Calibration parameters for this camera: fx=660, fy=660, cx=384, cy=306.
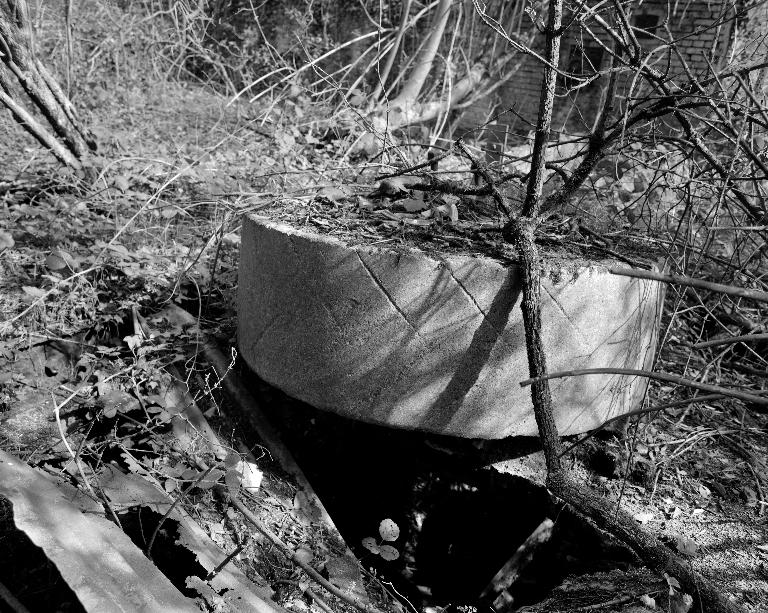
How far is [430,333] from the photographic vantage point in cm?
219

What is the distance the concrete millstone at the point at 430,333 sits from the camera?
7.13ft

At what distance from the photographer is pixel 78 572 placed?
1494 millimetres

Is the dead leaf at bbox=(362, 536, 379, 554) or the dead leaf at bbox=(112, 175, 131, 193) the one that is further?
the dead leaf at bbox=(112, 175, 131, 193)

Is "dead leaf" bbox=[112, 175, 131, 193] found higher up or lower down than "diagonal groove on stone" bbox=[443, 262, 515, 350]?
higher up

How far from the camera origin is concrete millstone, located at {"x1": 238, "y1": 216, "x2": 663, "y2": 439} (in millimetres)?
2174

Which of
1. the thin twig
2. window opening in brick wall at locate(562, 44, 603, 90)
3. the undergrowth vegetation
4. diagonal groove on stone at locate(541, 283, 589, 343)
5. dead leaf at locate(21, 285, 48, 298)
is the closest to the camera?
the thin twig

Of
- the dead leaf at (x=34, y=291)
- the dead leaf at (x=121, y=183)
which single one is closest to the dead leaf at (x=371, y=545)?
the dead leaf at (x=34, y=291)

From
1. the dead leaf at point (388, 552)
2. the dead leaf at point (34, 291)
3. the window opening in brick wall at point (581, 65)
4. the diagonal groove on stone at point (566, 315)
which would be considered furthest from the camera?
the dead leaf at point (34, 291)

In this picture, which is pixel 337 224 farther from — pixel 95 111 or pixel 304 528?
pixel 95 111

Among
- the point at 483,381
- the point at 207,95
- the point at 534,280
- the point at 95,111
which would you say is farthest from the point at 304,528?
the point at 207,95

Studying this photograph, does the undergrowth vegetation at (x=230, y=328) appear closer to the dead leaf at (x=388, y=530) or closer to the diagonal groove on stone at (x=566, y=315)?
the dead leaf at (x=388, y=530)

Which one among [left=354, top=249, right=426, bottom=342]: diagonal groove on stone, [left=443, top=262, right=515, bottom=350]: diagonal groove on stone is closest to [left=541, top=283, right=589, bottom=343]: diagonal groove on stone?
[left=443, top=262, right=515, bottom=350]: diagonal groove on stone

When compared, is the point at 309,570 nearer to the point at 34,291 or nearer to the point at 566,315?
the point at 566,315

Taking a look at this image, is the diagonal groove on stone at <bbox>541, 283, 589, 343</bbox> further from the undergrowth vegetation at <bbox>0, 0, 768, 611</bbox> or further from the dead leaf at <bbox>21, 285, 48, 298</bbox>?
the dead leaf at <bbox>21, 285, 48, 298</bbox>
